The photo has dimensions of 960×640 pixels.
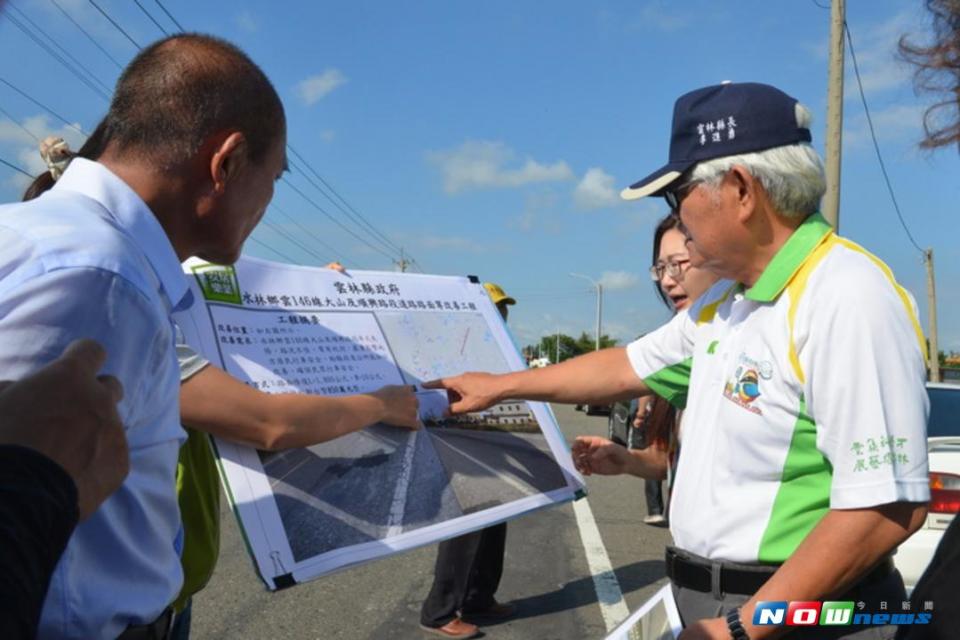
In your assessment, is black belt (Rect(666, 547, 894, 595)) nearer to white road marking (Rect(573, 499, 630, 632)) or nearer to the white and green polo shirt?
the white and green polo shirt

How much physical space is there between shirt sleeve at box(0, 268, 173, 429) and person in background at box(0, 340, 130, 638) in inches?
7.7

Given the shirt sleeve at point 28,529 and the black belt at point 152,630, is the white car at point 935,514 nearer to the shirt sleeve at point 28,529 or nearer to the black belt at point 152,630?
the black belt at point 152,630

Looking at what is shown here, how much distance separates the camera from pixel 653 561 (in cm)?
645

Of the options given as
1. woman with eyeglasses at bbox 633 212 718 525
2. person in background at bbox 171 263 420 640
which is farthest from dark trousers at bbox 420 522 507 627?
person in background at bbox 171 263 420 640

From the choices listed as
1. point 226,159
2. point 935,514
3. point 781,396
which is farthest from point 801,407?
point 935,514

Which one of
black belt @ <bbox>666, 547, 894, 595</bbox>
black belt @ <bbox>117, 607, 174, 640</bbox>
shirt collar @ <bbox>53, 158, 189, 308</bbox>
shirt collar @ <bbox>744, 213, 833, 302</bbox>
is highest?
shirt collar @ <bbox>744, 213, 833, 302</bbox>

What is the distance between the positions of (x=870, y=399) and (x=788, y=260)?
39 centimetres

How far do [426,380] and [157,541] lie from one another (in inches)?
48.0

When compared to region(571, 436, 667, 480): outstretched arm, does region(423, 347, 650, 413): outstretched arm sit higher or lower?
higher

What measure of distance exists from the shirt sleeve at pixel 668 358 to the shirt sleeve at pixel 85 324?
1619mm

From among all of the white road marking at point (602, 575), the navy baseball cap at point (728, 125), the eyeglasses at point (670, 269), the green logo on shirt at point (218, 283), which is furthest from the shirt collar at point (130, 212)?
the white road marking at point (602, 575)

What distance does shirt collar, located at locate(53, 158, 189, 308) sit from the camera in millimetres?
1299

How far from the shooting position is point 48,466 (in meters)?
0.71

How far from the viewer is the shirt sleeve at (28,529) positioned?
66 cm
